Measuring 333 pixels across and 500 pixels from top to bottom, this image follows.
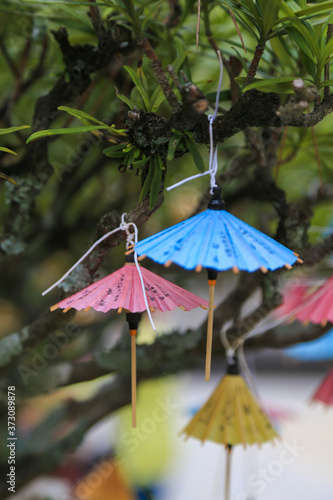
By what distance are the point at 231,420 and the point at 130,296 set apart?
0.24 m

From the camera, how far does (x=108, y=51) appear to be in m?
0.46

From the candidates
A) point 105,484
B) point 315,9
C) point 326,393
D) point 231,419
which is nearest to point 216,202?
point 315,9

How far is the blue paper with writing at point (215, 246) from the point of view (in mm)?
292

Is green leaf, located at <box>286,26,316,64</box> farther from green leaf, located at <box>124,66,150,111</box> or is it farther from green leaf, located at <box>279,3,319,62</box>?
green leaf, located at <box>124,66,150,111</box>

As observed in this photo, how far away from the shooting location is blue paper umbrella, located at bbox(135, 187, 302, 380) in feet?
0.96

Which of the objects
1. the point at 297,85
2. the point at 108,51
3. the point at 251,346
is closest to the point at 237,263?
the point at 297,85

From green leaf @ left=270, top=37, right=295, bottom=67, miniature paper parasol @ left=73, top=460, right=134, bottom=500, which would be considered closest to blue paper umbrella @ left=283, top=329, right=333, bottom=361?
miniature paper parasol @ left=73, top=460, right=134, bottom=500

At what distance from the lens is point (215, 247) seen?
1.00 feet

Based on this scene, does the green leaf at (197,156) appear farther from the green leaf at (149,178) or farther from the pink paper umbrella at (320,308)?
the pink paper umbrella at (320,308)

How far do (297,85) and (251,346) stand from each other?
45cm

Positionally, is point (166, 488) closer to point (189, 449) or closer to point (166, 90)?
point (189, 449)

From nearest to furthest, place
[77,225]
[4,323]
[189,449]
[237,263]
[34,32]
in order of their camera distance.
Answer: [237,263] → [34,32] → [77,225] → [4,323] → [189,449]

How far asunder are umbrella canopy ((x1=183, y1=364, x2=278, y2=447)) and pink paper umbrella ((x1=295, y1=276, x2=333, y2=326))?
0.37 feet

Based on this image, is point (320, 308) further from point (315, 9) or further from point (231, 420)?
point (315, 9)
